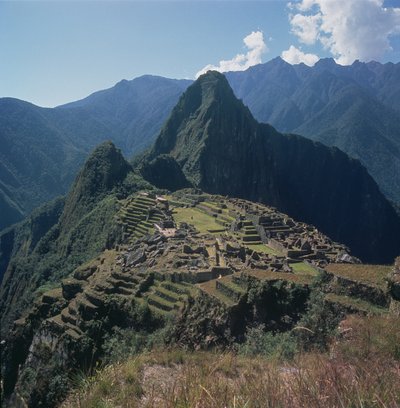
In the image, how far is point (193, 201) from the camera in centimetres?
6103

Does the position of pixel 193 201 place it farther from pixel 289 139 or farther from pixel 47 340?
pixel 289 139

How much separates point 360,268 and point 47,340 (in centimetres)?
1529

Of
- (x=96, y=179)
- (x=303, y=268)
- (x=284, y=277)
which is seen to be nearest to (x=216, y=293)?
(x=284, y=277)

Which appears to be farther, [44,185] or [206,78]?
[44,185]

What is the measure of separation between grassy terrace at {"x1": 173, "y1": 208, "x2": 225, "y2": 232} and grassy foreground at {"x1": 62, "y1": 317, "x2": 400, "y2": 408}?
114ft

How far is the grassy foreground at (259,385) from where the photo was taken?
3842 millimetres

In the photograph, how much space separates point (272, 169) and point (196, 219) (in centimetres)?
9350

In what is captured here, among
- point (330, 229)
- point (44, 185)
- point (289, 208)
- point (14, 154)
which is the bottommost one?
point (330, 229)

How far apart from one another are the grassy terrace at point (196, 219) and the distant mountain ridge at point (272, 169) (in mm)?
52215

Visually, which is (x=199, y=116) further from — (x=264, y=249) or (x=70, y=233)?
(x=264, y=249)

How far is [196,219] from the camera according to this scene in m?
48.4

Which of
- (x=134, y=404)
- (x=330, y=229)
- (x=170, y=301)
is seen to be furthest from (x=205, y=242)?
(x=330, y=229)

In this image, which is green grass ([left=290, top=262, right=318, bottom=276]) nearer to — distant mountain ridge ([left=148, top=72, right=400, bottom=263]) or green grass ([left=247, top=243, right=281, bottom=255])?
green grass ([left=247, top=243, right=281, bottom=255])

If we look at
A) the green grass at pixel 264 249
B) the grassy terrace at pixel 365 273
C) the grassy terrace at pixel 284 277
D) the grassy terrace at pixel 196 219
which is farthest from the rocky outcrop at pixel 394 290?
the grassy terrace at pixel 196 219
